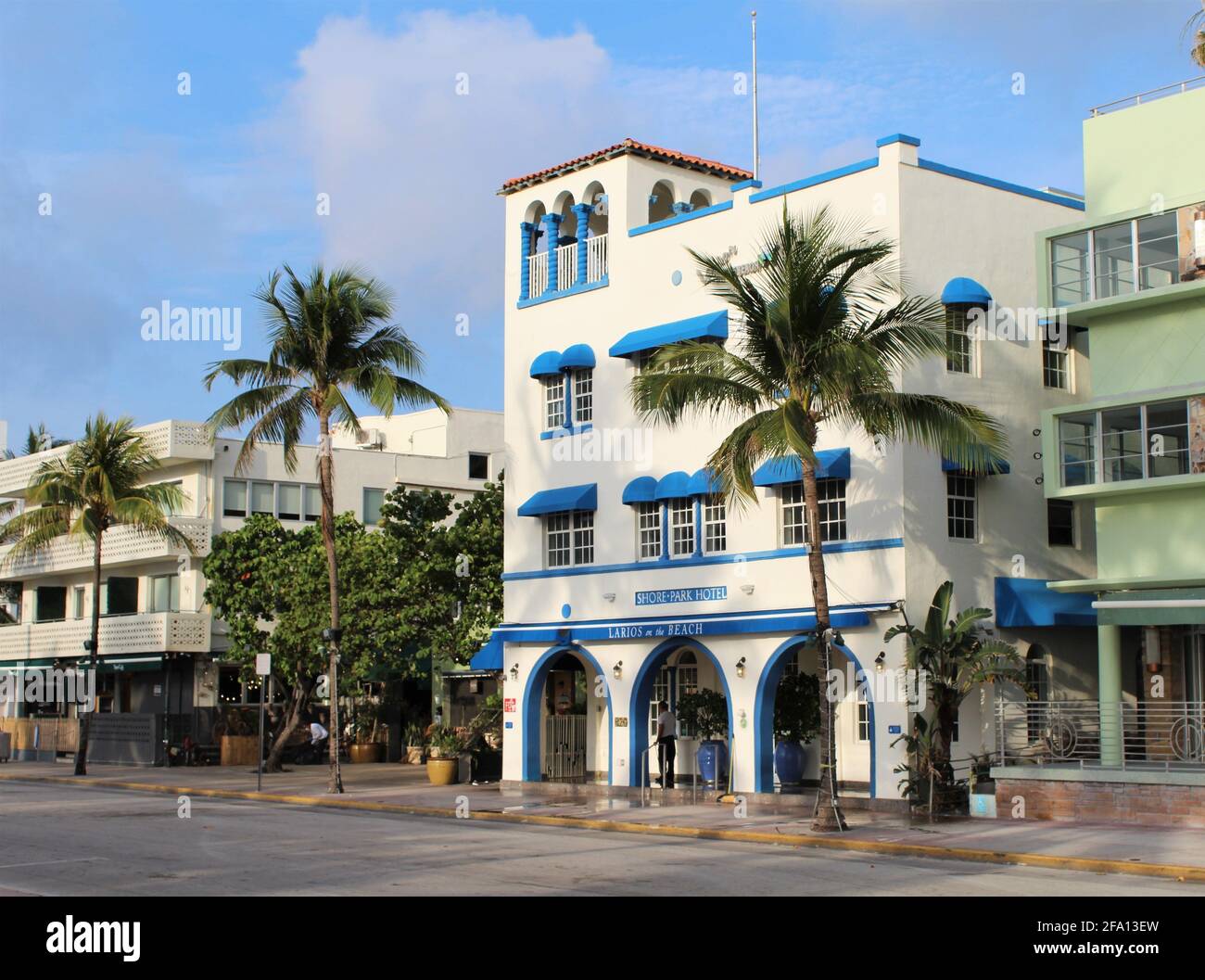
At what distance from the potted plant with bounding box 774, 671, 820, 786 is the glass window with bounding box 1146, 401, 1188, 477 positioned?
7.63 meters

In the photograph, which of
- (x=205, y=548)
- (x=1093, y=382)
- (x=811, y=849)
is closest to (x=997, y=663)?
(x=1093, y=382)

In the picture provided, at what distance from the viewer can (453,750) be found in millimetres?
36344

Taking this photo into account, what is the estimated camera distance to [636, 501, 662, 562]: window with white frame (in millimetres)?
31109

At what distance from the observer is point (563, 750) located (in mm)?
34125

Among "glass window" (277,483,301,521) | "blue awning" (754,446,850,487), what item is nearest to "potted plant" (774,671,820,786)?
"blue awning" (754,446,850,487)

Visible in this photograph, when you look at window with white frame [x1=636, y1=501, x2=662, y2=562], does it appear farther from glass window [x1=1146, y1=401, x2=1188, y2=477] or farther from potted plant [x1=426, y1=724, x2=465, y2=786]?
glass window [x1=1146, y1=401, x2=1188, y2=477]

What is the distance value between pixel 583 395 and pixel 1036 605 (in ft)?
35.4

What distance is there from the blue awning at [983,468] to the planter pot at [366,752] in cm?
2675

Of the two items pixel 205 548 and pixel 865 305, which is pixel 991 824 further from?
pixel 205 548

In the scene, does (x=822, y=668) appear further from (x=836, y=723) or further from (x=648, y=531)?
(x=648, y=531)

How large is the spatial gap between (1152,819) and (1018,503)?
741 centimetres

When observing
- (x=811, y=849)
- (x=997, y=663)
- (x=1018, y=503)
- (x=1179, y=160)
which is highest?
(x=1179, y=160)

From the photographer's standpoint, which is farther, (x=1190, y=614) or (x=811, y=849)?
(x=1190, y=614)

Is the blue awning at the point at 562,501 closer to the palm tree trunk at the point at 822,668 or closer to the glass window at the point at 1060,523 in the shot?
the glass window at the point at 1060,523
